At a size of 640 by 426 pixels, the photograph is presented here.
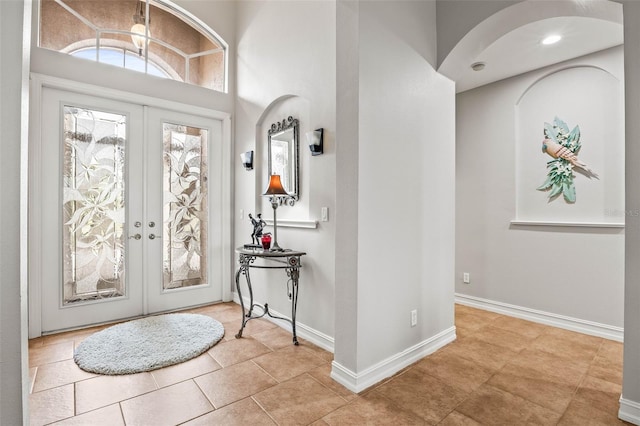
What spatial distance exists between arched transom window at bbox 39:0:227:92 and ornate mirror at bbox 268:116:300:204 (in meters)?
1.33

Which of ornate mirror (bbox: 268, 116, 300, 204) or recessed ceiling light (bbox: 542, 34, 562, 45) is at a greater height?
recessed ceiling light (bbox: 542, 34, 562, 45)

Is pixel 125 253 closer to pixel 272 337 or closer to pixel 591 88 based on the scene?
pixel 272 337

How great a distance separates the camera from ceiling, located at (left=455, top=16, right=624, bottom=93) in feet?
8.52

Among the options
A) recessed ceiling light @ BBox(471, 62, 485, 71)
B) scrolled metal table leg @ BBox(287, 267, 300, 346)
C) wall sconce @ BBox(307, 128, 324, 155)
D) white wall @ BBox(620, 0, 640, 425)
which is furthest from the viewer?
recessed ceiling light @ BBox(471, 62, 485, 71)

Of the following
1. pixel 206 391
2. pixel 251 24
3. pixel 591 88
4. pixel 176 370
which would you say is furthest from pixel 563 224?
pixel 251 24

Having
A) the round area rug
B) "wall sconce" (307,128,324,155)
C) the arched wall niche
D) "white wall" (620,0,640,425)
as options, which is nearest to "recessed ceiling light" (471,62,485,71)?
the arched wall niche

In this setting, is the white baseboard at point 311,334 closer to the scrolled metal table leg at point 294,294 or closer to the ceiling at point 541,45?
the scrolled metal table leg at point 294,294

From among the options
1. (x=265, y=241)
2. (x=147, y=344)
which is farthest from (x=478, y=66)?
(x=147, y=344)

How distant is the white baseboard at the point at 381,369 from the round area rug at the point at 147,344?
1201 millimetres

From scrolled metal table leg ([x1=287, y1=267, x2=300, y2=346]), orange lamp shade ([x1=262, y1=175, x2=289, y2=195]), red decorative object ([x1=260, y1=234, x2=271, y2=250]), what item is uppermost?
orange lamp shade ([x1=262, y1=175, x2=289, y2=195])

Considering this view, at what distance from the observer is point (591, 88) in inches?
122

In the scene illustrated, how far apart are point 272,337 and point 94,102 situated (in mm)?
2932

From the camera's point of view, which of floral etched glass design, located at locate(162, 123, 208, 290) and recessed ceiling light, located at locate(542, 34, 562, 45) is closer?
recessed ceiling light, located at locate(542, 34, 562, 45)

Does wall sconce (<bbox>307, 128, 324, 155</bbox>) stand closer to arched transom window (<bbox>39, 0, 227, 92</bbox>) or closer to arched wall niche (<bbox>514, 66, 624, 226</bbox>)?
arched transom window (<bbox>39, 0, 227, 92</bbox>)
